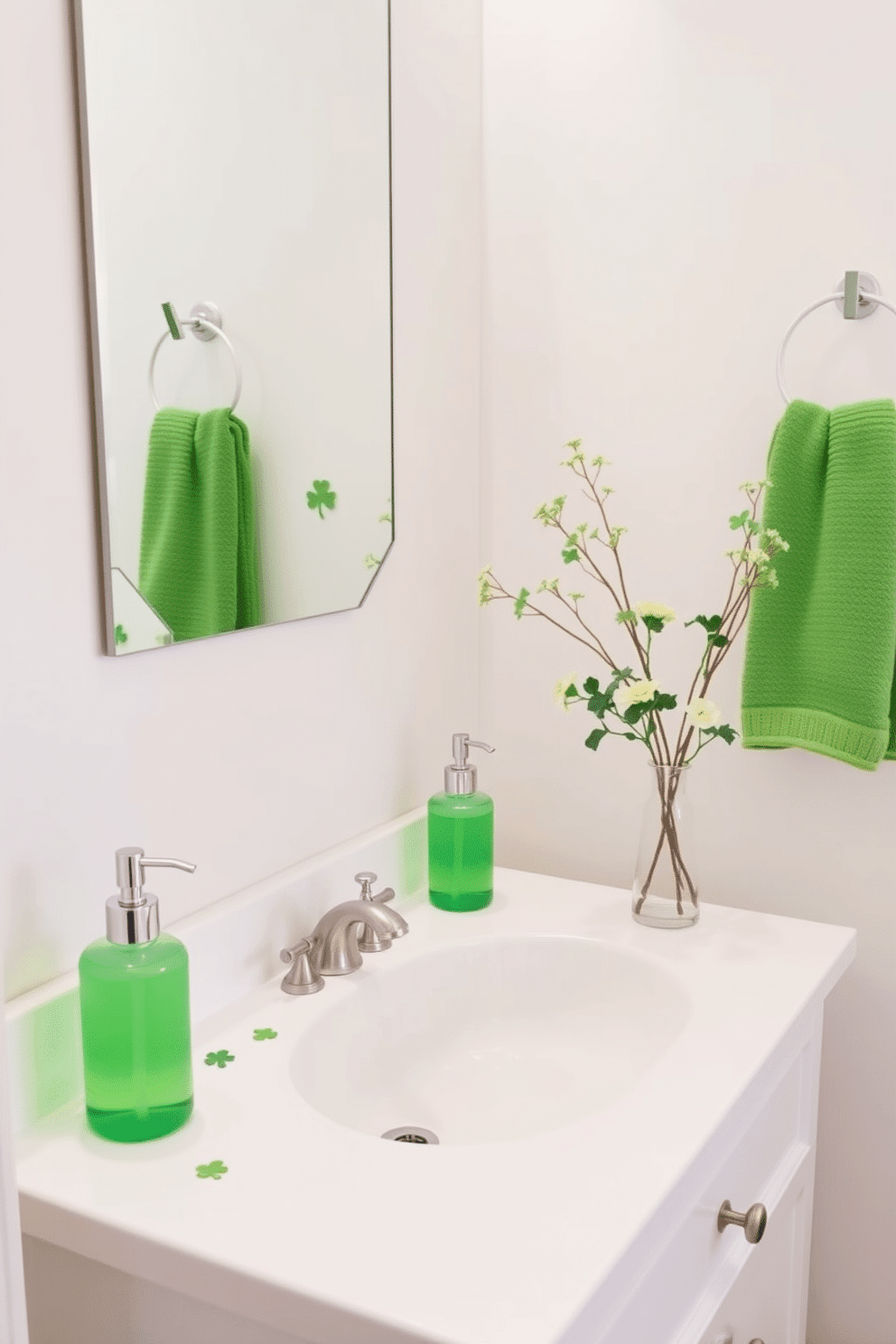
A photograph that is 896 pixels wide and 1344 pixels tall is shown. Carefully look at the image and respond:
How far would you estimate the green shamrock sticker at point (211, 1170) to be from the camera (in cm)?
91

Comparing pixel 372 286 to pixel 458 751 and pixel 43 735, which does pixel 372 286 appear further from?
pixel 43 735

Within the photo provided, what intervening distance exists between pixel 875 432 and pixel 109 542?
800 mm

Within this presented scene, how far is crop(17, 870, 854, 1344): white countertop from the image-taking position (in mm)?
783

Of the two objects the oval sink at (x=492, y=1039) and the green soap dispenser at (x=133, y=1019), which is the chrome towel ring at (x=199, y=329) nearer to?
the green soap dispenser at (x=133, y=1019)

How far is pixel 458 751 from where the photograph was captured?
1.43 metres

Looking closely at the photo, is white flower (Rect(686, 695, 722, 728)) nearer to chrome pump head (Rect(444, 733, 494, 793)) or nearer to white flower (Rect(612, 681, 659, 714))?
white flower (Rect(612, 681, 659, 714))

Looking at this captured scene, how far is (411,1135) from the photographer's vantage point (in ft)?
3.81

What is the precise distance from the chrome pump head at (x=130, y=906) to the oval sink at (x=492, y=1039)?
23 centimetres

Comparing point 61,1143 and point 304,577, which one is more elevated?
point 304,577

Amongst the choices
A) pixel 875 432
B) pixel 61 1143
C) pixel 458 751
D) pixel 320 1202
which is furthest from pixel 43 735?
pixel 875 432

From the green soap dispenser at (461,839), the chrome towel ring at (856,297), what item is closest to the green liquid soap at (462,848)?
the green soap dispenser at (461,839)

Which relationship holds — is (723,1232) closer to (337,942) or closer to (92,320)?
(337,942)

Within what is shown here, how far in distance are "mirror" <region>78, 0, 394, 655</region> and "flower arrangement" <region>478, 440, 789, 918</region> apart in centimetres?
24

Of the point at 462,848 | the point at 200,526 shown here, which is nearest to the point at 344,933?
the point at 462,848
